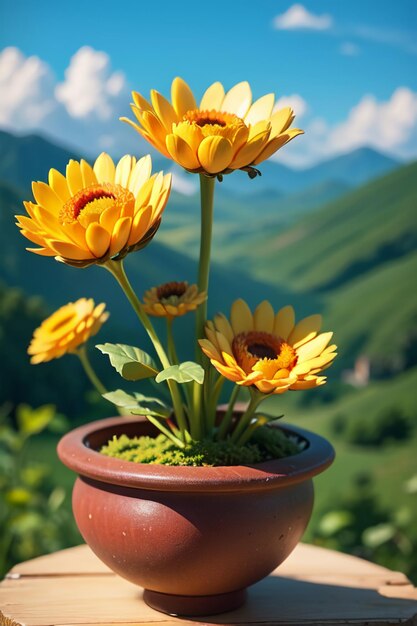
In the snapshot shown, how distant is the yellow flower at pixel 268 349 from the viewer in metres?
0.85

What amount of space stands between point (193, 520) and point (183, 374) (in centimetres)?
16

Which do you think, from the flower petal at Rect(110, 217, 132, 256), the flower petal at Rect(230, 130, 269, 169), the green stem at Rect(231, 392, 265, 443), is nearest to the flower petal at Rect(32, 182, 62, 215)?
the flower petal at Rect(110, 217, 132, 256)

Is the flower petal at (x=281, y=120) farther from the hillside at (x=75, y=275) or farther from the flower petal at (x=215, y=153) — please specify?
the hillside at (x=75, y=275)

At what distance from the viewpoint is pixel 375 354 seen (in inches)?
80.2

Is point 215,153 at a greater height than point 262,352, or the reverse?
point 215,153

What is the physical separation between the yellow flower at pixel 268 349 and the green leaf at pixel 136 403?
11cm

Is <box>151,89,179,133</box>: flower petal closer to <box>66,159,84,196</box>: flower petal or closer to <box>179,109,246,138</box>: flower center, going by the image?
<box>179,109,246,138</box>: flower center

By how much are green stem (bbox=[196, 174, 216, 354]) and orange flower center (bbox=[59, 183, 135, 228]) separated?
0.31ft

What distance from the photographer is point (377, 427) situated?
1.99m

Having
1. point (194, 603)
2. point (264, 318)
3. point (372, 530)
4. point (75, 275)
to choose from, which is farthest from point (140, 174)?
point (372, 530)

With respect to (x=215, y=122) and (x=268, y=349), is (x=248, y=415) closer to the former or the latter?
(x=268, y=349)

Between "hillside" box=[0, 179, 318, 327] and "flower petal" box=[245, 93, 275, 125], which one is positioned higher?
"flower petal" box=[245, 93, 275, 125]

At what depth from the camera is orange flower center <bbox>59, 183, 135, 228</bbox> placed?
2.78 ft

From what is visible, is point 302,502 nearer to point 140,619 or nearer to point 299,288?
point 140,619
